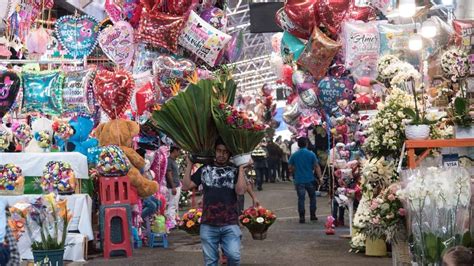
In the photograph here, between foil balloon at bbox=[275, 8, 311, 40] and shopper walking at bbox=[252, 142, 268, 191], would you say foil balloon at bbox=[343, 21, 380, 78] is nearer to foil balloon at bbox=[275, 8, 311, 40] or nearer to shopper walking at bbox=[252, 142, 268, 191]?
foil balloon at bbox=[275, 8, 311, 40]

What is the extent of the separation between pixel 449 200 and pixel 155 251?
6.37 meters

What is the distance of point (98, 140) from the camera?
12164 mm

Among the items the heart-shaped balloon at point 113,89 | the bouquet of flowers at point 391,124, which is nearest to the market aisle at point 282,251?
the bouquet of flowers at point 391,124

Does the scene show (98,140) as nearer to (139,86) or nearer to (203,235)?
(139,86)

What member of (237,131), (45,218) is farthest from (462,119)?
(45,218)

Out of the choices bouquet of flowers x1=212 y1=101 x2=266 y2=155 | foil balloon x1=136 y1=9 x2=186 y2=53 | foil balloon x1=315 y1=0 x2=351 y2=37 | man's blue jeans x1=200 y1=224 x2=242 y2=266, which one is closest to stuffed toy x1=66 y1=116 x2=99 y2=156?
foil balloon x1=136 y1=9 x2=186 y2=53

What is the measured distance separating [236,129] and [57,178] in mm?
4053

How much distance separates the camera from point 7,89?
11.2 metres

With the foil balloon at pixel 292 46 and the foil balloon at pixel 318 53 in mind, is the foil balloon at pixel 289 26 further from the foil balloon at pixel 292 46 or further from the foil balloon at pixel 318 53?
the foil balloon at pixel 318 53

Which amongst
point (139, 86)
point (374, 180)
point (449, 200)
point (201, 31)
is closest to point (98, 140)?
point (139, 86)

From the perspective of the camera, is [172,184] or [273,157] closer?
[172,184]

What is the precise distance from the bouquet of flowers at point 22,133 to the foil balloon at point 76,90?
633 millimetres

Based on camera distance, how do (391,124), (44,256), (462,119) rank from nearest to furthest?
(44,256)
(462,119)
(391,124)

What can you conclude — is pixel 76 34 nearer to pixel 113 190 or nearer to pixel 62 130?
pixel 62 130
